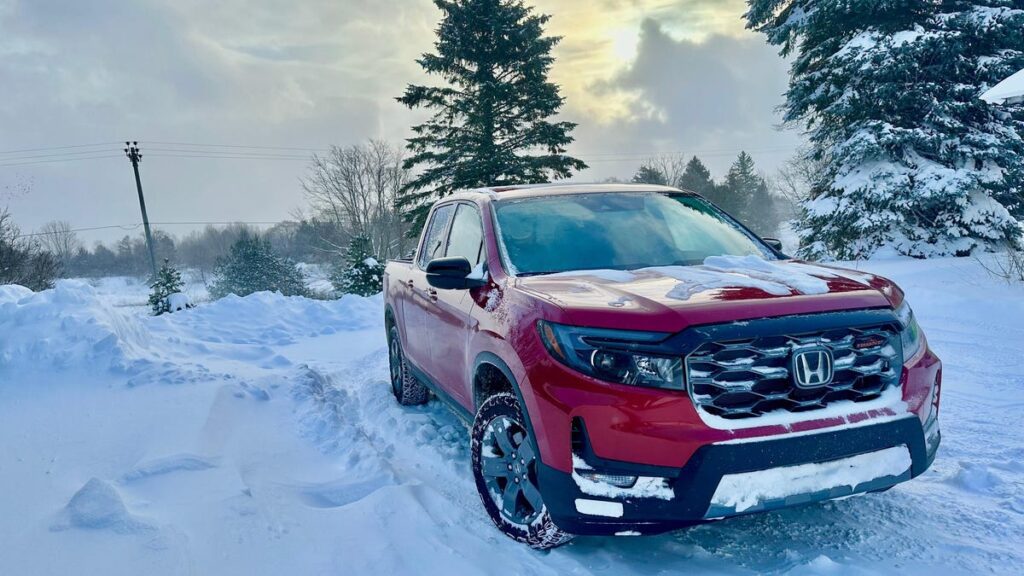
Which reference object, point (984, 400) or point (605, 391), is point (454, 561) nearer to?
point (605, 391)

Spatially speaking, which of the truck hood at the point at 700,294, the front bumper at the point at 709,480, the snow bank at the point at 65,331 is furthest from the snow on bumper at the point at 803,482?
the snow bank at the point at 65,331

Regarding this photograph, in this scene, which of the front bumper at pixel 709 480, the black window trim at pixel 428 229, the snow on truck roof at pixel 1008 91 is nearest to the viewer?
the front bumper at pixel 709 480

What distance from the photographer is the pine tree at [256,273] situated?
138ft

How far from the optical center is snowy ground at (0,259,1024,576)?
8.46 feet

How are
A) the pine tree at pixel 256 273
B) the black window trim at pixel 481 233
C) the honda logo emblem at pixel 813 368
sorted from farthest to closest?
the pine tree at pixel 256 273 < the black window trim at pixel 481 233 < the honda logo emblem at pixel 813 368

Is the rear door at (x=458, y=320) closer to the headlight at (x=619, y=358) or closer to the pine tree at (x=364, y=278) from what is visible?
the headlight at (x=619, y=358)

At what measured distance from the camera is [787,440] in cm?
218

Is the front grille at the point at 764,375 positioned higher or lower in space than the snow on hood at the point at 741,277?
lower

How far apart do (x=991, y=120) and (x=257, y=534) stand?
16547 millimetres

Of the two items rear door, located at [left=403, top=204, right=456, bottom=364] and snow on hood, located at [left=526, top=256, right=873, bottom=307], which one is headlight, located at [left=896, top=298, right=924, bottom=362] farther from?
rear door, located at [left=403, top=204, right=456, bottom=364]

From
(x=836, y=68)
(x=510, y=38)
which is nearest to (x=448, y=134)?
(x=510, y=38)

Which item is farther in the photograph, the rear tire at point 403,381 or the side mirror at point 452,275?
the rear tire at point 403,381

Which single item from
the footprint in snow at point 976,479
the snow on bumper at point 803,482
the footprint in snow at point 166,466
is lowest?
the footprint in snow at point 976,479

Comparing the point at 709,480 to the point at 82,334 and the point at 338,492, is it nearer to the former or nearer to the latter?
the point at 338,492
